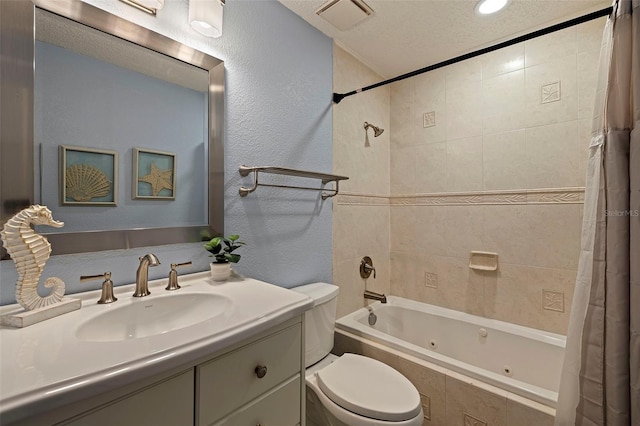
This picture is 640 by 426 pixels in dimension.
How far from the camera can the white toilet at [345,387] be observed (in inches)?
43.3

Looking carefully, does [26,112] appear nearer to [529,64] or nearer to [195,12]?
[195,12]

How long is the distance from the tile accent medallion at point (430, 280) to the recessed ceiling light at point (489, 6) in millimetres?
1752

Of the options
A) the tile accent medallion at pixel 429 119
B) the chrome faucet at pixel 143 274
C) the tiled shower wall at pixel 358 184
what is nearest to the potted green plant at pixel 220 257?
the chrome faucet at pixel 143 274

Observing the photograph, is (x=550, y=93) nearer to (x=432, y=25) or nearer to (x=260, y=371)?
(x=432, y=25)

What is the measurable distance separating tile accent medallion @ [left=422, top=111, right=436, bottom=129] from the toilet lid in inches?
70.0

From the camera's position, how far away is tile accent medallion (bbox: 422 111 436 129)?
2232 millimetres

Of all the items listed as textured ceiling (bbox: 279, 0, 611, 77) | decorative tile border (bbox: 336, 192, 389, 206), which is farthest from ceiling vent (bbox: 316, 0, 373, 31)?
decorative tile border (bbox: 336, 192, 389, 206)

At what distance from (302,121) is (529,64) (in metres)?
1.53

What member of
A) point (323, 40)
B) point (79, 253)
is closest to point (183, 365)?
point (79, 253)

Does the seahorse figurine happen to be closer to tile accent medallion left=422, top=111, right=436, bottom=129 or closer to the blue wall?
the blue wall

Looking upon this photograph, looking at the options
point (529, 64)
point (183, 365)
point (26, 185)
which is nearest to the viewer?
point (183, 365)

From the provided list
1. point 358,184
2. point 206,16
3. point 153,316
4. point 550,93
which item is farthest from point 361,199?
point 153,316

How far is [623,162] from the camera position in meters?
0.96

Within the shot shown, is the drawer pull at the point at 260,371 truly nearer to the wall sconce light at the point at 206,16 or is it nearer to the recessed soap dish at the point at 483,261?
the wall sconce light at the point at 206,16
